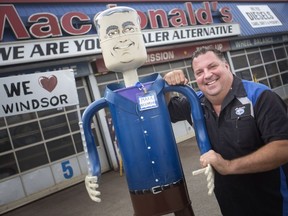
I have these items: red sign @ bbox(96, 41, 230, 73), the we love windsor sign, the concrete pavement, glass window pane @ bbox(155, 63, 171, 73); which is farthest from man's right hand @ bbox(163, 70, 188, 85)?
glass window pane @ bbox(155, 63, 171, 73)

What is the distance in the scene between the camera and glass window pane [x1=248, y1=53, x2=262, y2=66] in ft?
43.1

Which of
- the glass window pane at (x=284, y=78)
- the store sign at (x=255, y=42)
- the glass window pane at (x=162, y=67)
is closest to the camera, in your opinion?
the glass window pane at (x=162, y=67)

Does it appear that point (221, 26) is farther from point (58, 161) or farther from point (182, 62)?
point (58, 161)

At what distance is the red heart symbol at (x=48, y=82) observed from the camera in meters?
5.80

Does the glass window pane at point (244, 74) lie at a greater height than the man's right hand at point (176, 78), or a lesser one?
greater

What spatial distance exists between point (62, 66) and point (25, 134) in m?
1.68

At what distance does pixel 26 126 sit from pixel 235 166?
608 centimetres

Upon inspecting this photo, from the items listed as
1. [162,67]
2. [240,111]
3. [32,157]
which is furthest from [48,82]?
[162,67]

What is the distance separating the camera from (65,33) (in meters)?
7.24

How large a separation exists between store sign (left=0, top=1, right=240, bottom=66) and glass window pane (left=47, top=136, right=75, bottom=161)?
75.5 inches

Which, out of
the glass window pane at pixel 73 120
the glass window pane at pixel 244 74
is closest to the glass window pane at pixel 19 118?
the glass window pane at pixel 73 120

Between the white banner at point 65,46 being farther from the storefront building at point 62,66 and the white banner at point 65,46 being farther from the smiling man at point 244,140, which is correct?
the smiling man at point 244,140

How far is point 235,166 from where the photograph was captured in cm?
168

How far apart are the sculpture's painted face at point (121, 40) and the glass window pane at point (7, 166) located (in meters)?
5.07
